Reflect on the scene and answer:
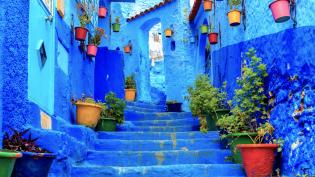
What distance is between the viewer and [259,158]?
5941 millimetres

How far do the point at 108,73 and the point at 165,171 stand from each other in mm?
6168

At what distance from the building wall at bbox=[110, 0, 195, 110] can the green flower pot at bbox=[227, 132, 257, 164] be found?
22.6ft

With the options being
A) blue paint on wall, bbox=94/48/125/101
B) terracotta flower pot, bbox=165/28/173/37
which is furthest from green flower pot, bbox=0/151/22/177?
terracotta flower pot, bbox=165/28/173/37

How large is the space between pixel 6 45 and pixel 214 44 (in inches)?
235

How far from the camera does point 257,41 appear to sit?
23.5ft

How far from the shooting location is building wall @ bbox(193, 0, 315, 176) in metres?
5.48

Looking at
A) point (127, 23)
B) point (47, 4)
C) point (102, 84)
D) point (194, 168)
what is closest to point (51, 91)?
point (47, 4)

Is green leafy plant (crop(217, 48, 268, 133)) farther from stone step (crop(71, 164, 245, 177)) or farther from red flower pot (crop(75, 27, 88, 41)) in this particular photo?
red flower pot (crop(75, 27, 88, 41))

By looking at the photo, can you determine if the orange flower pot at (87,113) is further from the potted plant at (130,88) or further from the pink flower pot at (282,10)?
the potted plant at (130,88)

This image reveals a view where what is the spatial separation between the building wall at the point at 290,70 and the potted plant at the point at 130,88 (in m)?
7.05

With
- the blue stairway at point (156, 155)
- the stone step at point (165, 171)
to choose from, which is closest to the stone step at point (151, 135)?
the blue stairway at point (156, 155)

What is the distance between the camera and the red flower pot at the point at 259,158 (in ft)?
19.5

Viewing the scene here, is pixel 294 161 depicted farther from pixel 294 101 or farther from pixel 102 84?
pixel 102 84

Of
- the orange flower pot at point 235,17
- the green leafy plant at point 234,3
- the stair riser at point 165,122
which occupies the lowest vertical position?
the stair riser at point 165,122
